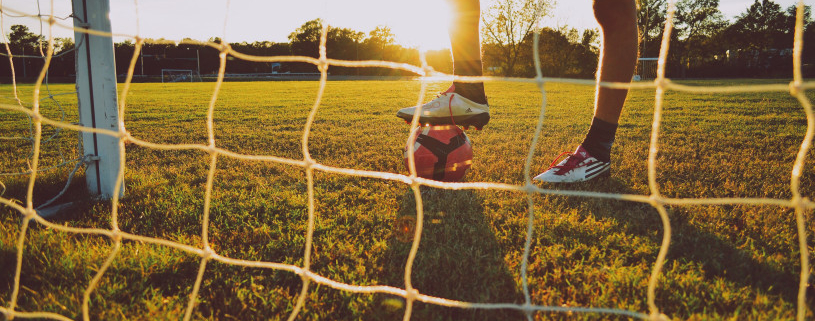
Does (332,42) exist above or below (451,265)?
above

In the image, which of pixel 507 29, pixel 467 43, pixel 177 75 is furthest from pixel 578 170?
pixel 177 75

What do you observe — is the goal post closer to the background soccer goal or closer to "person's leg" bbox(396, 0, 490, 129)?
"person's leg" bbox(396, 0, 490, 129)

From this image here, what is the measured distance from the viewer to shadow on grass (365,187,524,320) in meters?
1.12

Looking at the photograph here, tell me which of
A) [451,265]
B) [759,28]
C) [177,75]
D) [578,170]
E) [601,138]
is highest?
[759,28]

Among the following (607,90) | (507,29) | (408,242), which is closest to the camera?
(408,242)

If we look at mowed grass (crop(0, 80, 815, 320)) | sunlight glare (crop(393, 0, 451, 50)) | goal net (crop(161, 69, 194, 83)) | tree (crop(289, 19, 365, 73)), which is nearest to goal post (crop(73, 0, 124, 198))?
mowed grass (crop(0, 80, 815, 320))

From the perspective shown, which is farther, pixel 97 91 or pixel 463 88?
pixel 463 88

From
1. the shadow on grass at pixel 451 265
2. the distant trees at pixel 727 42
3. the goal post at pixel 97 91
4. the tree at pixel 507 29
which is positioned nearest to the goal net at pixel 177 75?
the tree at pixel 507 29

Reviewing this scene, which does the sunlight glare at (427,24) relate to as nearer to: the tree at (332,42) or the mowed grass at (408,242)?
the mowed grass at (408,242)

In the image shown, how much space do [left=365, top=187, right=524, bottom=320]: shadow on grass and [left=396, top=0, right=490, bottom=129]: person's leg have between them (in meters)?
0.43

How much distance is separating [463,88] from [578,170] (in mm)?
580

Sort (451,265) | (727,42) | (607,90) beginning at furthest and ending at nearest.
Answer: (727,42), (607,90), (451,265)

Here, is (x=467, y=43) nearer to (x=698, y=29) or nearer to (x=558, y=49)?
(x=558, y=49)

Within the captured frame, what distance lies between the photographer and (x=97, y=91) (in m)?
1.72
